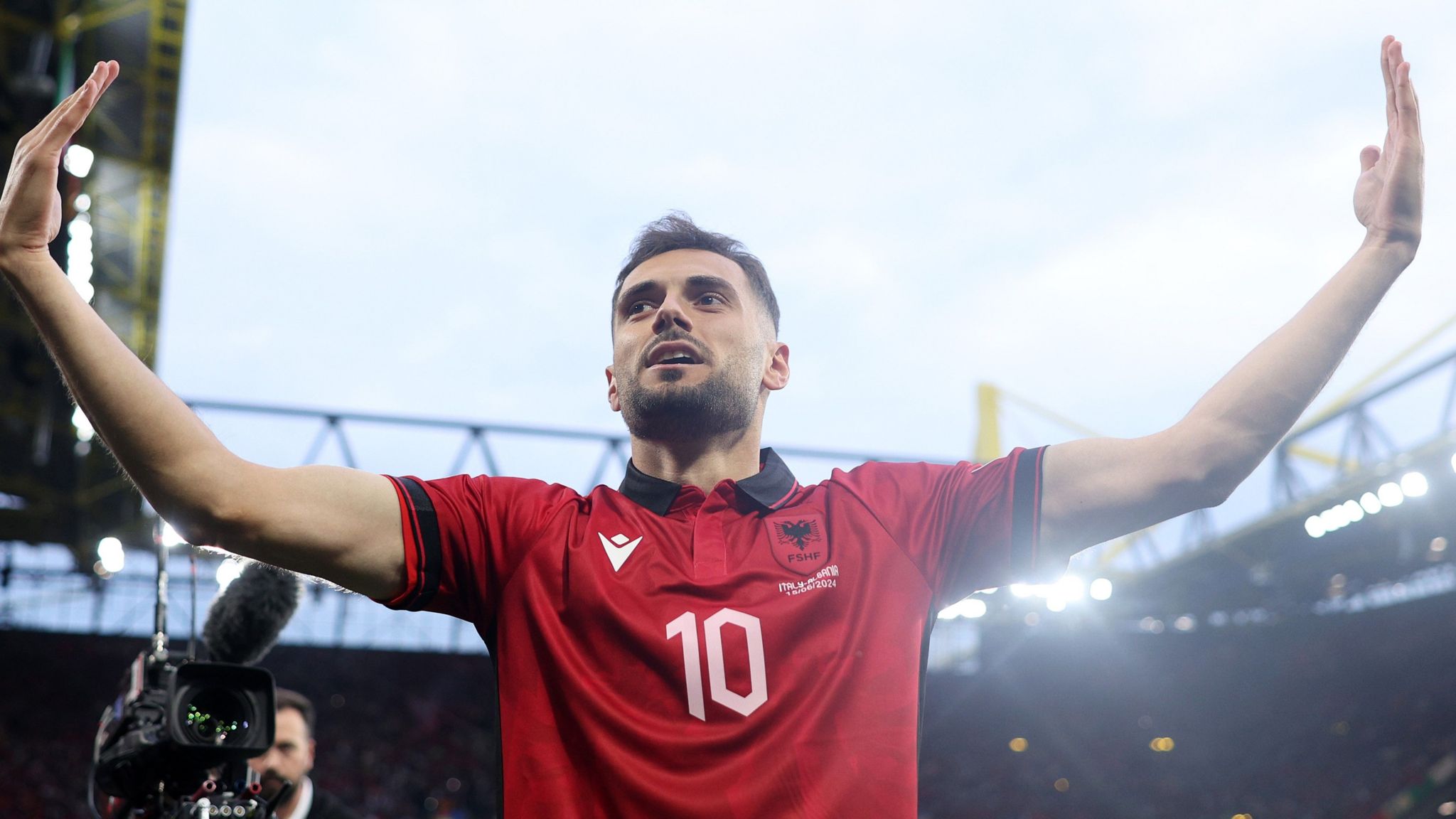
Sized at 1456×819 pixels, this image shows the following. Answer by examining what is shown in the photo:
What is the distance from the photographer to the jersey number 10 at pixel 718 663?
1811 millimetres

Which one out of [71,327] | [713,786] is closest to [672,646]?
[713,786]

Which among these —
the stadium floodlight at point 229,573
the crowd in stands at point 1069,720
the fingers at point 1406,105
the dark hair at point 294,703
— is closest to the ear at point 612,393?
the stadium floodlight at point 229,573

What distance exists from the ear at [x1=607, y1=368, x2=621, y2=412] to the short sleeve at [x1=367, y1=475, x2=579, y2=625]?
36cm

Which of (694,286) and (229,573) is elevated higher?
(694,286)

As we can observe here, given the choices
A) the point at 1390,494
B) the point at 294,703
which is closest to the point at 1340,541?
the point at 1390,494

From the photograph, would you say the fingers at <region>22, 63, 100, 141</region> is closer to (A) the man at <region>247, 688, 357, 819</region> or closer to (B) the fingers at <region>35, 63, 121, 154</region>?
(B) the fingers at <region>35, 63, 121, 154</region>

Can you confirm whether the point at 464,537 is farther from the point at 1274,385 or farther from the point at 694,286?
the point at 1274,385

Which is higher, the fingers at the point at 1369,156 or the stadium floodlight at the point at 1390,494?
the stadium floodlight at the point at 1390,494

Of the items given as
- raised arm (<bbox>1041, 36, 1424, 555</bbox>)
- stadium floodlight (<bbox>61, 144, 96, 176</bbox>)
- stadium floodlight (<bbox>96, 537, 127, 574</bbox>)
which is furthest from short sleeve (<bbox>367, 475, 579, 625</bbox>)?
stadium floodlight (<bbox>96, 537, 127, 574</bbox>)

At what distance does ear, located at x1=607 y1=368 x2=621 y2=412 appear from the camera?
2.40 metres

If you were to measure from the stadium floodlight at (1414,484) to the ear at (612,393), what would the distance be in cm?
1352

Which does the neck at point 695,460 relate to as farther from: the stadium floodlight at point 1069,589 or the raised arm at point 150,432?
the stadium floodlight at point 1069,589

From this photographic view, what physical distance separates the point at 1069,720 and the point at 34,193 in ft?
79.7

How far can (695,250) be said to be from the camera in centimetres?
252
